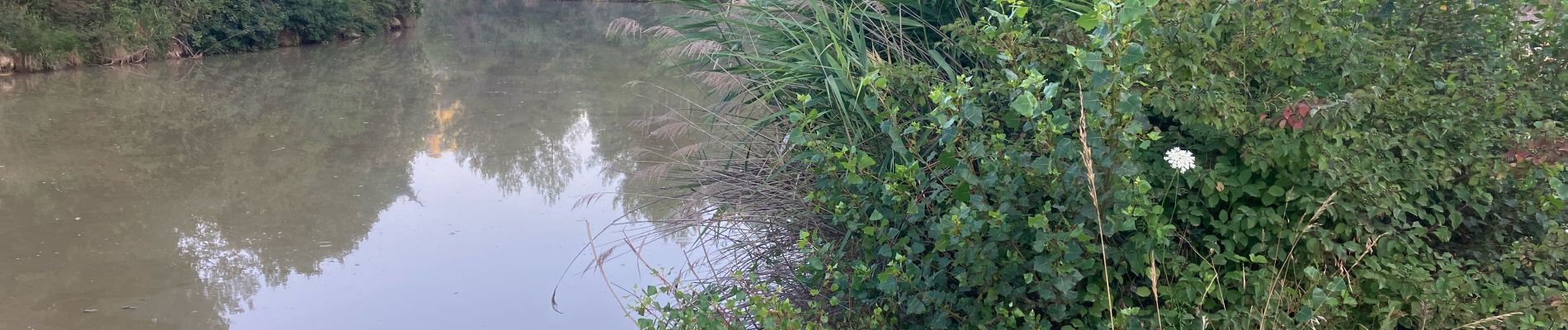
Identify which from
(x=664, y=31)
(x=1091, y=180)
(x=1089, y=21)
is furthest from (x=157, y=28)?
(x=1091, y=180)

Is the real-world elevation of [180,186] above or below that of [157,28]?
above

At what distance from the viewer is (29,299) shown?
500 centimetres

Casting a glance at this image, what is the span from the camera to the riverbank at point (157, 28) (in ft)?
39.8

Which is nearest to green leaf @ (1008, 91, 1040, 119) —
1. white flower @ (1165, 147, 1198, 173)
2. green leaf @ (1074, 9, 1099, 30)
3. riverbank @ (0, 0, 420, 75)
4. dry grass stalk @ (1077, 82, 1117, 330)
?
dry grass stalk @ (1077, 82, 1117, 330)

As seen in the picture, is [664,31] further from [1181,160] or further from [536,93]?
[536,93]

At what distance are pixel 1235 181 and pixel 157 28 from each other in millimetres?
15290

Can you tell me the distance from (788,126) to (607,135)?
5651mm

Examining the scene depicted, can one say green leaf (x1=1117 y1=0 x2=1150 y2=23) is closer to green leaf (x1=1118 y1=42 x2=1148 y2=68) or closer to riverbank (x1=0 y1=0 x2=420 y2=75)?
green leaf (x1=1118 y1=42 x2=1148 y2=68)

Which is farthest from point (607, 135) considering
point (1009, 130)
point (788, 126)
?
point (1009, 130)

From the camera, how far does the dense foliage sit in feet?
6.97

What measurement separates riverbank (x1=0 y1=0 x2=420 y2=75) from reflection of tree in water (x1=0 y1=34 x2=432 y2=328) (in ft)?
1.49

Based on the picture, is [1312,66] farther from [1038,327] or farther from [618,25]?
[618,25]

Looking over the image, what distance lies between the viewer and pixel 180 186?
24.1 feet

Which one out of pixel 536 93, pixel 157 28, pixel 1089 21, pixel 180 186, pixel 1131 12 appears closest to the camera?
pixel 1131 12
